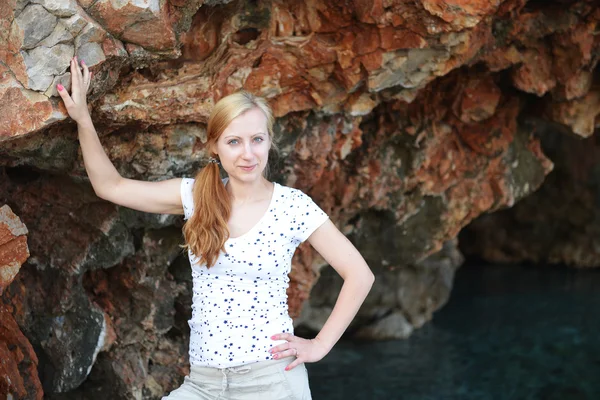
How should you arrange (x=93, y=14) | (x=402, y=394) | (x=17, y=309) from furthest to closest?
1. (x=402, y=394)
2. (x=17, y=309)
3. (x=93, y=14)

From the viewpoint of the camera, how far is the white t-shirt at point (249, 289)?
2.72m

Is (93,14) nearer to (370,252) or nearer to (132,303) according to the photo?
(132,303)

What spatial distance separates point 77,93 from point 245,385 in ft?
4.04

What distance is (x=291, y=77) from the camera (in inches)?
150

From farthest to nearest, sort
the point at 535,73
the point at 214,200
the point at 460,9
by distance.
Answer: the point at 535,73
the point at 460,9
the point at 214,200

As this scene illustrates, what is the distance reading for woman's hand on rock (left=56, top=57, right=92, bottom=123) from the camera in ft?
9.39

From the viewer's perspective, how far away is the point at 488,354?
5820mm

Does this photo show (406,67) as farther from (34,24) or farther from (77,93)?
(34,24)

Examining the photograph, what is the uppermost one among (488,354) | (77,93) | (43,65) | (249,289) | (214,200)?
(43,65)

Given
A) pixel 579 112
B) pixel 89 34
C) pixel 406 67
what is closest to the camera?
pixel 89 34

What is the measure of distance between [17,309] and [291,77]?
1.71 metres

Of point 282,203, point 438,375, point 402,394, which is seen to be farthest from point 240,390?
point 438,375

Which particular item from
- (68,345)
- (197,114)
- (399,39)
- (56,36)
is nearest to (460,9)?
(399,39)

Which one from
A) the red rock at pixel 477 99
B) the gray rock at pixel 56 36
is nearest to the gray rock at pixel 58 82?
the gray rock at pixel 56 36
